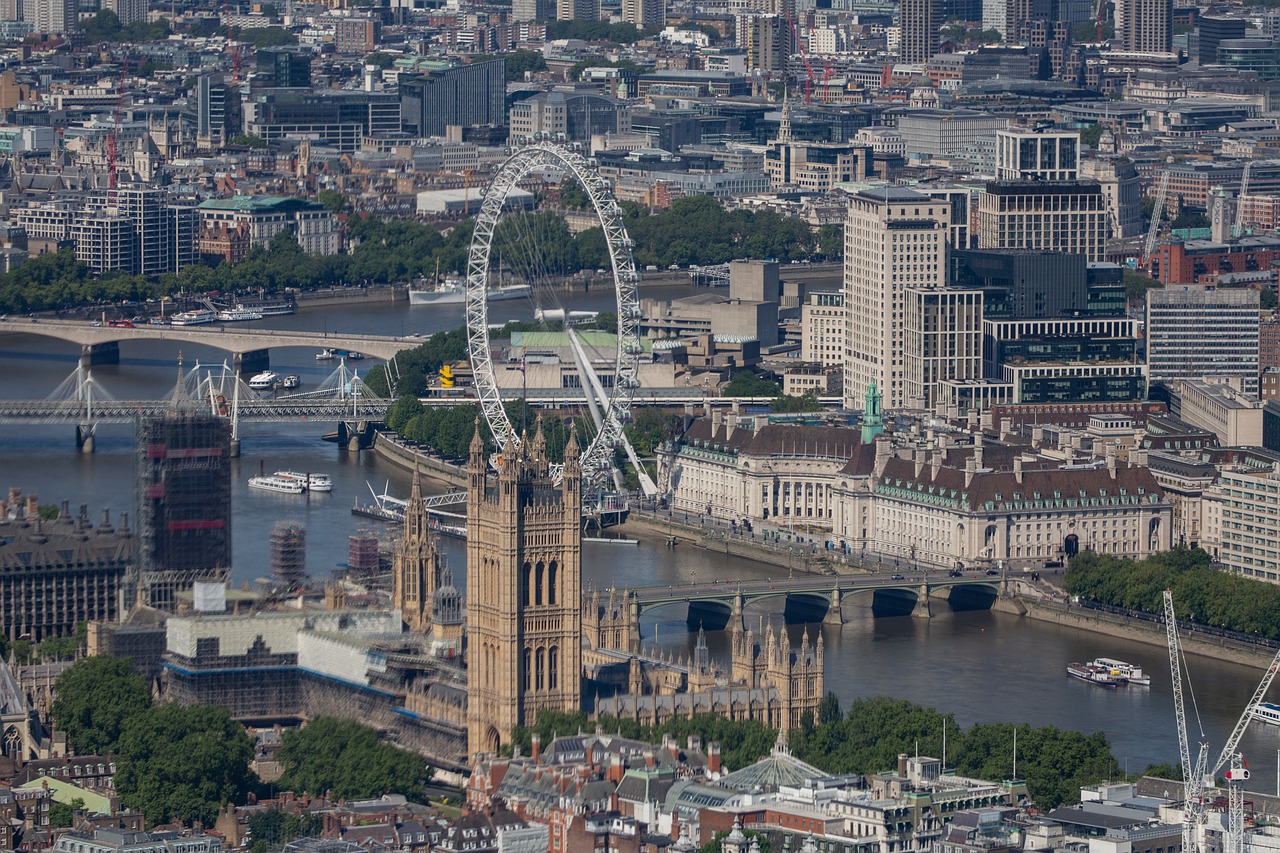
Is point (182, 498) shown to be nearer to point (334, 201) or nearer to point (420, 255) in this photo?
point (420, 255)

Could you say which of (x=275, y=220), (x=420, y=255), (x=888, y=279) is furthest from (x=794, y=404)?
(x=275, y=220)

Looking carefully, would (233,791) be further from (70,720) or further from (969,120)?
(969,120)

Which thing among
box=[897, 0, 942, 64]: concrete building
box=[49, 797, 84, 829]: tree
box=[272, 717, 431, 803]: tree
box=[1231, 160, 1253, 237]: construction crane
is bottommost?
box=[49, 797, 84, 829]: tree

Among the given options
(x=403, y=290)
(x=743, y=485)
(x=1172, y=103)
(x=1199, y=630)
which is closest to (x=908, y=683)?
(x=1199, y=630)

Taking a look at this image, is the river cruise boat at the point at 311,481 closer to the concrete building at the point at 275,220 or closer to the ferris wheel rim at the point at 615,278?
the ferris wheel rim at the point at 615,278

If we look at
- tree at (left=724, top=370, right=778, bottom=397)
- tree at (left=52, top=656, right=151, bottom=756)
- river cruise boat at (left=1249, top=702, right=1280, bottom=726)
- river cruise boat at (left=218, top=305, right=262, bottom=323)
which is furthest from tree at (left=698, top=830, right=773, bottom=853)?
river cruise boat at (left=218, top=305, right=262, bottom=323)

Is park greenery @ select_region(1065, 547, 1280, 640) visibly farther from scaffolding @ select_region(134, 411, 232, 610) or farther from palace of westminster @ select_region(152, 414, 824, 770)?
scaffolding @ select_region(134, 411, 232, 610)

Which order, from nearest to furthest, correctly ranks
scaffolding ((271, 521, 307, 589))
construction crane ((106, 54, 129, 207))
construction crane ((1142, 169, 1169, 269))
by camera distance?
1. scaffolding ((271, 521, 307, 589))
2. construction crane ((1142, 169, 1169, 269))
3. construction crane ((106, 54, 129, 207))

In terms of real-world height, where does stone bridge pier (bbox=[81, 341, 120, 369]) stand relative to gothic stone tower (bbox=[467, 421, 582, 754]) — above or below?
below
